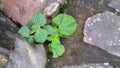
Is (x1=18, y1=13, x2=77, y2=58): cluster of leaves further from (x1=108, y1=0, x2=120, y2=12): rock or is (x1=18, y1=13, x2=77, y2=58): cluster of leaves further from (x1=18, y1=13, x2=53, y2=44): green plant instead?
(x1=108, y1=0, x2=120, y2=12): rock

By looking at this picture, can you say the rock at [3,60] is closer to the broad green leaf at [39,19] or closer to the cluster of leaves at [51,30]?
the cluster of leaves at [51,30]

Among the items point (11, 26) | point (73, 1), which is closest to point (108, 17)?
point (73, 1)

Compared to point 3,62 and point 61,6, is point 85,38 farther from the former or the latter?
point 3,62

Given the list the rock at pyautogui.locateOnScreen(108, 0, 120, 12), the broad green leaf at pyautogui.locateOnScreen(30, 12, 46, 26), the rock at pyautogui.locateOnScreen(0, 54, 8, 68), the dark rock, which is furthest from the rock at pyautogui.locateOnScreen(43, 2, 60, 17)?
the rock at pyautogui.locateOnScreen(0, 54, 8, 68)

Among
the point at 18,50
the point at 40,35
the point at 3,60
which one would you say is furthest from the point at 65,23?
the point at 3,60

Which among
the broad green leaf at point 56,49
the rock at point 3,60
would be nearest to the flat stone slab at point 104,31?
the broad green leaf at point 56,49

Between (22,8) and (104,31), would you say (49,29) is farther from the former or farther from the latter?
(104,31)
